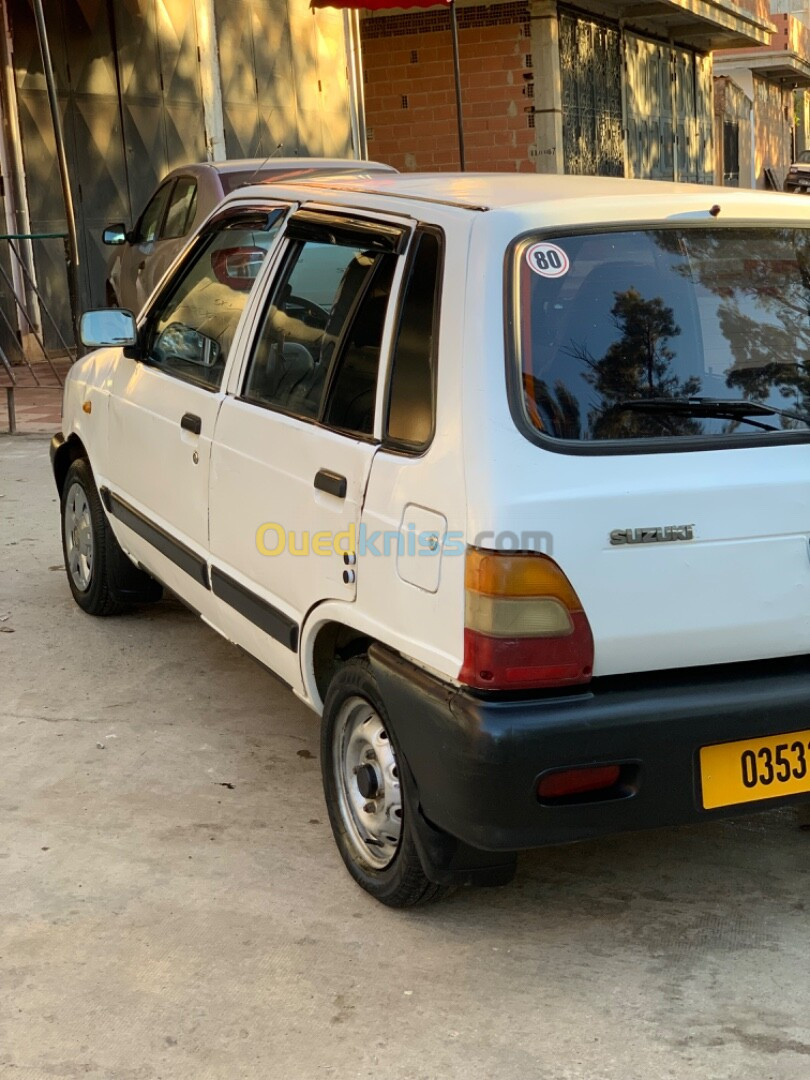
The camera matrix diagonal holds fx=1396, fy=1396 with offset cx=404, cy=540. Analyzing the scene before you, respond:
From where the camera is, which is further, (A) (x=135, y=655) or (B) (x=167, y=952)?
(A) (x=135, y=655)

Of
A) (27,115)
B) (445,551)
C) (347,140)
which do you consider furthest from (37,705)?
(347,140)

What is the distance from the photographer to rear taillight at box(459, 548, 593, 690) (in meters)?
2.79

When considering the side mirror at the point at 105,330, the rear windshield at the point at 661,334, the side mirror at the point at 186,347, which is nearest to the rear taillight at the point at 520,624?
the rear windshield at the point at 661,334

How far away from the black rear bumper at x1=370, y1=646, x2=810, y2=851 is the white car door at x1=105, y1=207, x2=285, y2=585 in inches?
58.1

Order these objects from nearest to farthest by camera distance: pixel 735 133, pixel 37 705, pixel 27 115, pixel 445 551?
pixel 445 551 < pixel 37 705 < pixel 27 115 < pixel 735 133

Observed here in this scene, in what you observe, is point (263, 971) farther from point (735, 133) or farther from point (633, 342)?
point (735, 133)

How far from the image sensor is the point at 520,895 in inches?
135

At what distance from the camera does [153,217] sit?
11461 millimetres

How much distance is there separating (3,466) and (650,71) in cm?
1878

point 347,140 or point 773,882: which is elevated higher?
point 347,140

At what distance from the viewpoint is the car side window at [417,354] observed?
3.05 meters

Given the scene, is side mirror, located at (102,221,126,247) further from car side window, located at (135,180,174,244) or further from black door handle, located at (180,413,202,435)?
black door handle, located at (180,413,202,435)

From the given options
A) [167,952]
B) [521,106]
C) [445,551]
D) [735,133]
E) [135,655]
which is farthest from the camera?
[735,133]

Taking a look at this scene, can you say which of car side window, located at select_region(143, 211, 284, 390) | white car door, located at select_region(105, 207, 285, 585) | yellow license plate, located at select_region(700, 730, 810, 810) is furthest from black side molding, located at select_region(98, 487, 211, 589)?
yellow license plate, located at select_region(700, 730, 810, 810)
